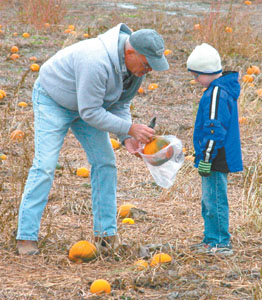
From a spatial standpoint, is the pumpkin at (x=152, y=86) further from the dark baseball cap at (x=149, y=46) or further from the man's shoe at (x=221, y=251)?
the dark baseball cap at (x=149, y=46)

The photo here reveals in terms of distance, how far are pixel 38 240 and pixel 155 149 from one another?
106 centimetres

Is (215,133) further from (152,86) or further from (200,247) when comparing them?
(152,86)

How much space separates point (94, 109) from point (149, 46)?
1.71ft

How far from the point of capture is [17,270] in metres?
4.01

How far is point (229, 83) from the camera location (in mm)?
4160

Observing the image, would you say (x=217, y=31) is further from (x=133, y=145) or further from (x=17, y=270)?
(x=17, y=270)

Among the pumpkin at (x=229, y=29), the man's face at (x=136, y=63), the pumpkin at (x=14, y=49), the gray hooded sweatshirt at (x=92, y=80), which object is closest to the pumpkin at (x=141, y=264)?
the gray hooded sweatshirt at (x=92, y=80)

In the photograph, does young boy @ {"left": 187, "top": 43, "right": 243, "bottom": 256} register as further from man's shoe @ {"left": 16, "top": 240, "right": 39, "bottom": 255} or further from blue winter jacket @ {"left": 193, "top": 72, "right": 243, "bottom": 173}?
man's shoe @ {"left": 16, "top": 240, "right": 39, "bottom": 255}

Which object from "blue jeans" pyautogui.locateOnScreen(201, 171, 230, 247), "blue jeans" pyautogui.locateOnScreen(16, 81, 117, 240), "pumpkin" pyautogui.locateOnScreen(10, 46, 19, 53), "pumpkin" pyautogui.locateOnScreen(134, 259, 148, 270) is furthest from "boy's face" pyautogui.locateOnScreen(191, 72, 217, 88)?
"pumpkin" pyautogui.locateOnScreen(10, 46, 19, 53)

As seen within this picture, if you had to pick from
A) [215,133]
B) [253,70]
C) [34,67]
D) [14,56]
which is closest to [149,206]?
[215,133]

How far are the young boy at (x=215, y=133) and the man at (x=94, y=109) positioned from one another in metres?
0.34

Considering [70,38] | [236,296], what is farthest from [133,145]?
[70,38]

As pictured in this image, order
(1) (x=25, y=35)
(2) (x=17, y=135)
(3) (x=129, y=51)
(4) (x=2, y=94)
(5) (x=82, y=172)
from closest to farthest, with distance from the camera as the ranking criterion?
(3) (x=129, y=51)
(5) (x=82, y=172)
(2) (x=17, y=135)
(4) (x=2, y=94)
(1) (x=25, y=35)

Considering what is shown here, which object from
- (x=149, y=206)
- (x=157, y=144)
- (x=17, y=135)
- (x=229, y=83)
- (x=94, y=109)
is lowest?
(x=149, y=206)
